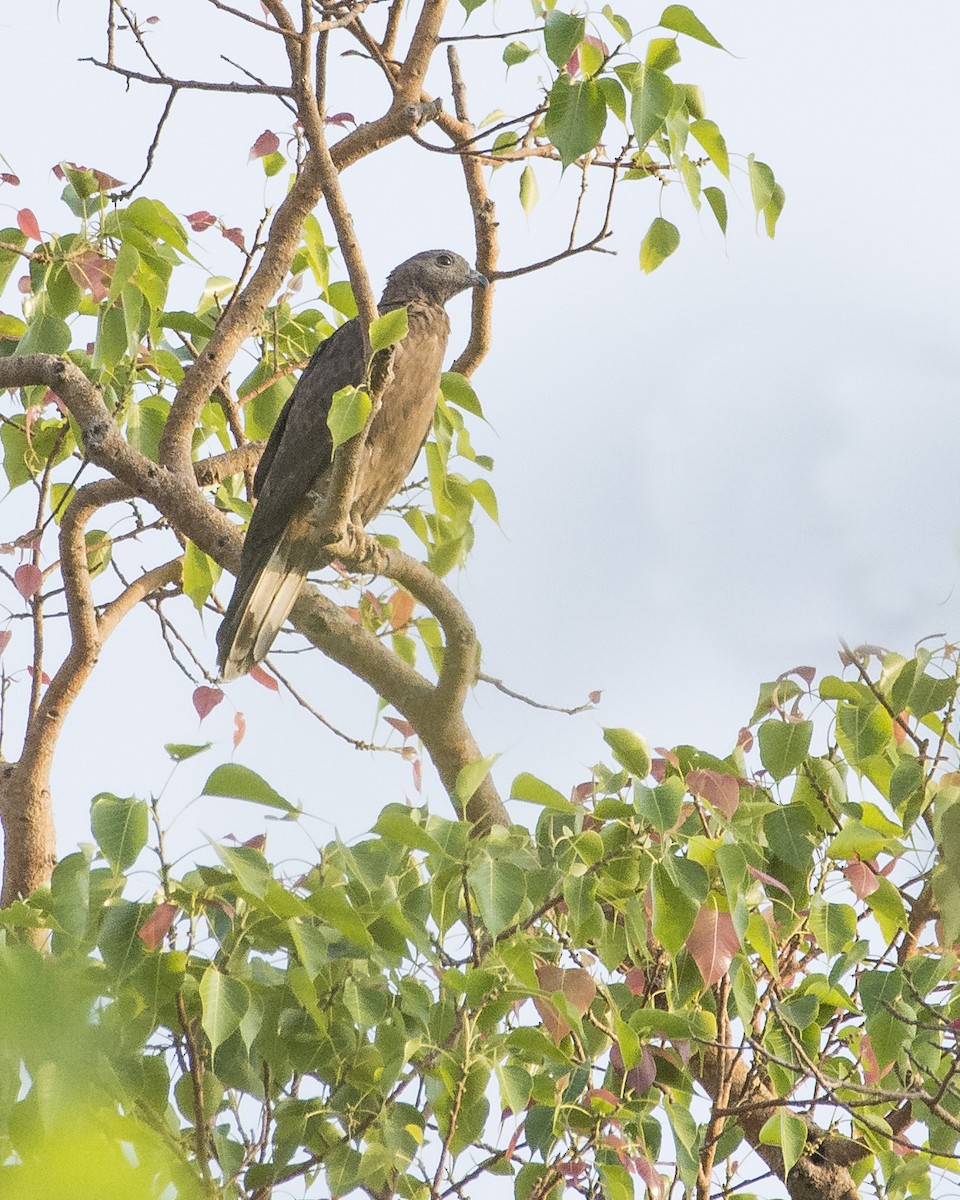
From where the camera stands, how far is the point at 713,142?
2232 mm

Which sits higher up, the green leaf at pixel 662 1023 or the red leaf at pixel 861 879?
the red leaf at pixel 861 879

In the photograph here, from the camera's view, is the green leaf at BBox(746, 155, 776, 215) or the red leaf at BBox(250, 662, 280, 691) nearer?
the green leaf at BBox(746, 155, 776, 215)

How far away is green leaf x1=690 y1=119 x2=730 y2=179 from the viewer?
221 cm

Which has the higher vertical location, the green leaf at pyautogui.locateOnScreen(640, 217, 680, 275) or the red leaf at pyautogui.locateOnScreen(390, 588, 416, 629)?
the green leaf at pyautogui.locateOnScreen(640, 217, 680, 275)

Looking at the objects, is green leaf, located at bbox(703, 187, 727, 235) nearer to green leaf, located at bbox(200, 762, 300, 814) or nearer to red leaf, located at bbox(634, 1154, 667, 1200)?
green leaf, located at bbox(200, 762, 300, 814)

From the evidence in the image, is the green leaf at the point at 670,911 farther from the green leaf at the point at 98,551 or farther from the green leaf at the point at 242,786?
the green leaf at the point at 98,551

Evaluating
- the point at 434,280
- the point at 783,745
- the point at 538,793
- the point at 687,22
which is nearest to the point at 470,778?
the point at 538,793

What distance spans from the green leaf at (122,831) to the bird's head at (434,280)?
2.47m

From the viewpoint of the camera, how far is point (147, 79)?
226 cm

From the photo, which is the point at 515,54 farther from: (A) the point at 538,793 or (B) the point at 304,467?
(A) the point at 538,793

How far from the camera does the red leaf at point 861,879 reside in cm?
Answer: 184

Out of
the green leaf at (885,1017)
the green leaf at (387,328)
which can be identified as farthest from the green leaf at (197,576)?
the green leaf at (885,1017)

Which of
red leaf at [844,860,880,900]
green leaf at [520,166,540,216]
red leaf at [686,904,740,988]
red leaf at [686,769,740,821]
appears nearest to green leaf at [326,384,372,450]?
red leaf at [686,769,740,821]

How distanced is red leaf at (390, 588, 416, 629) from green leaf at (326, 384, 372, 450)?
98cm
